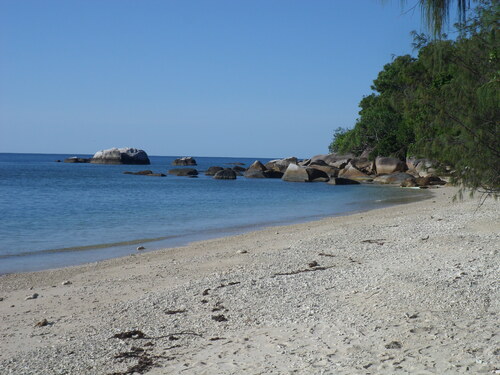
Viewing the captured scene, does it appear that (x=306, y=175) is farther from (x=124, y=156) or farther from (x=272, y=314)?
(x=124, y=156)

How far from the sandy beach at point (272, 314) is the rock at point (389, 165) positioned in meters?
31.5

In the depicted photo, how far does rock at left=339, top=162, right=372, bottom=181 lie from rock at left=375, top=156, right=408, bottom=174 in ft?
3.68

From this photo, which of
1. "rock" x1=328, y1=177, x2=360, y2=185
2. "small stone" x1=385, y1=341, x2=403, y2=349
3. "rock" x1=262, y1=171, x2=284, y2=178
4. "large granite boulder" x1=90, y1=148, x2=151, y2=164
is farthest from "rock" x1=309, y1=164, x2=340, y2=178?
"small stone" x1=385, y1=341, x2=403, y2=349

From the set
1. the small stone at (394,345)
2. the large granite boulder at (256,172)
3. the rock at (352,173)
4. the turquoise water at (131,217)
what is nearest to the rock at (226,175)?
the large granite boulder at (256,172)

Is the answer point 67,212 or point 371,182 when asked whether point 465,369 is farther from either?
point 371,182

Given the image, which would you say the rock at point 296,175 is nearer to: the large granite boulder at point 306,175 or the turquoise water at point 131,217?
the large granite boulder at point 306,175

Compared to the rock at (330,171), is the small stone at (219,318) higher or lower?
lower

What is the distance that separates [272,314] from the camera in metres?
6.47

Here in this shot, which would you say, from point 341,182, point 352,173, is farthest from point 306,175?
point 341,182

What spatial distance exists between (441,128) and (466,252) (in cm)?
263

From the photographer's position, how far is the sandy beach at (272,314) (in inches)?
200

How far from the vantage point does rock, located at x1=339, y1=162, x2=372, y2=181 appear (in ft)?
145

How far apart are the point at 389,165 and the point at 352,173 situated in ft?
12.2

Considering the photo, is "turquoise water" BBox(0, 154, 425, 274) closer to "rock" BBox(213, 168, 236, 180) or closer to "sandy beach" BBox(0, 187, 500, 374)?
"sandy beach" BBox(0, 187, 500, 374)
